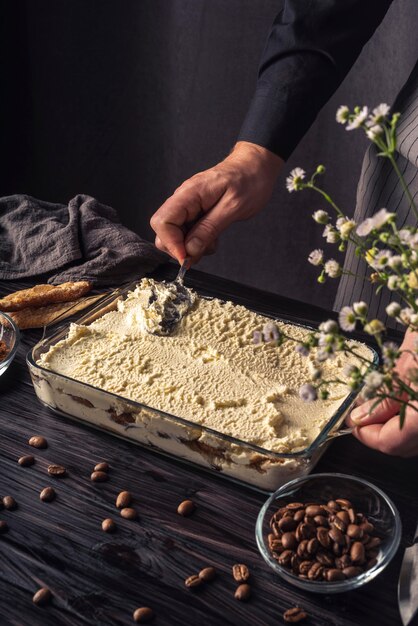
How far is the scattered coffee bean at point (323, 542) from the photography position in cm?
95

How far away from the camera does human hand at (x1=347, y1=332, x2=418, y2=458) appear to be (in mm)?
1011

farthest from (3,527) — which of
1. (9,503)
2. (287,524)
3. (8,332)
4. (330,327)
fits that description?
(330,327)

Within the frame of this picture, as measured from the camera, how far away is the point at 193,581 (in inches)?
38.7

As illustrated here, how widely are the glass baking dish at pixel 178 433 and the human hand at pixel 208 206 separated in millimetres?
374

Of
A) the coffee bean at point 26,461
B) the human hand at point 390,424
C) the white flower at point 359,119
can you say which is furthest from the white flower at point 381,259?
the coffee bean at point 26,461

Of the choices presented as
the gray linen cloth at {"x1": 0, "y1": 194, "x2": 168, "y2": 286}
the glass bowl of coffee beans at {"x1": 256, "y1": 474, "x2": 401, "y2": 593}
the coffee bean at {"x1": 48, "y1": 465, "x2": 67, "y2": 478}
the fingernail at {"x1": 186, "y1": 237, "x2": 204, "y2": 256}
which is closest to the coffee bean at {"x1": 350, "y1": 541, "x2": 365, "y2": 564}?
the glass bowl of coffee beans at {"x1": 256, "y1": 474, "x2": 401, "y2": 593}

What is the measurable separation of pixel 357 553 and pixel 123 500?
360 mm

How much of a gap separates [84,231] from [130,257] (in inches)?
6.3

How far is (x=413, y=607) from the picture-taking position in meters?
0.91

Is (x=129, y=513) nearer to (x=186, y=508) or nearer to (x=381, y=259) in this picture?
(x=186, y=508)

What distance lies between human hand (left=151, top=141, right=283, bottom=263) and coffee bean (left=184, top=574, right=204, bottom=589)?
73cm

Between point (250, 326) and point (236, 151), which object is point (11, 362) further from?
point (236, 151)

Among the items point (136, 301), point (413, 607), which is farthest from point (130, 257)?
point (413, 607)

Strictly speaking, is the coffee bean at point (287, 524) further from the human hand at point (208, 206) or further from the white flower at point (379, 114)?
the human hand at point (208, 206)
